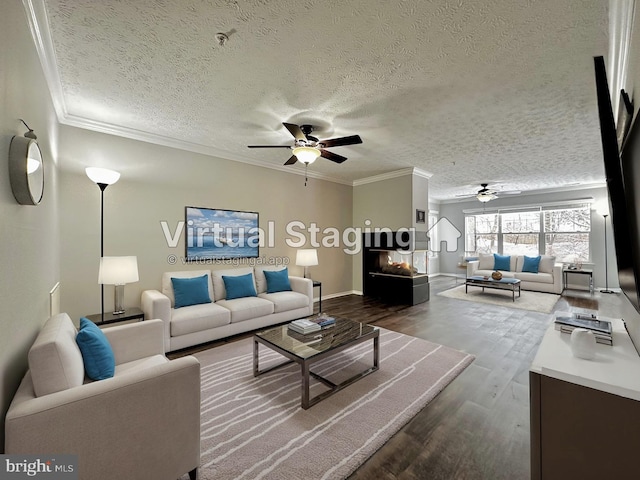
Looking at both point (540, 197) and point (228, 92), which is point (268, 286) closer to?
point (228, 92)

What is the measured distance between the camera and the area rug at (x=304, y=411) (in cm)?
156

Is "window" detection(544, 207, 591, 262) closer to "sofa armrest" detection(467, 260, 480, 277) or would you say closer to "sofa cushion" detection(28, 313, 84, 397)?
"sofa armrest" detection(467, 260, 480, 277)

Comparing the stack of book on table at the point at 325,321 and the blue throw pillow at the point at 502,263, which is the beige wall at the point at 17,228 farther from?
the blue throw pillow at the point at 502,263

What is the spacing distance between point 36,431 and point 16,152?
49.8 inches

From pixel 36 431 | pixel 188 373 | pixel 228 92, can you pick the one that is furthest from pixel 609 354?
pixel 228 92

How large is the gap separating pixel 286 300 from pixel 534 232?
7410mm

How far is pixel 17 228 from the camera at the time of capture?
4.55 feet

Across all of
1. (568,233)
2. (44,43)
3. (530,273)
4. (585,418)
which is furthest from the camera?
(568,233)

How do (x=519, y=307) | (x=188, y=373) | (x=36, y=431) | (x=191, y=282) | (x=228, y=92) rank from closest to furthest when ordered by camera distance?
1. (x=36, y=431)
2. (x=188, y=373)
3. (x=228, y=92)
4. (x=191, y=282)
5. (x=519, y=307)

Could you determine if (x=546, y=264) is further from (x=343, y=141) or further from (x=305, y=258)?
(x=343, y=141)

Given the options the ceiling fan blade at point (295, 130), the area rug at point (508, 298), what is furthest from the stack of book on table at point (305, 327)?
the area rug at point (508, 298)

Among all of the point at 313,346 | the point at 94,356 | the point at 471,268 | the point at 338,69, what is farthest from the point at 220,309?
the point at 471,268

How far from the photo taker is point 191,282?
3.46 metres

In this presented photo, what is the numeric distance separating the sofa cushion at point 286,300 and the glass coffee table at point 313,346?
3.75ft
